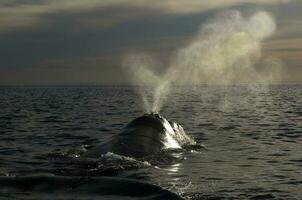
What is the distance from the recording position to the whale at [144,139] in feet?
65.5

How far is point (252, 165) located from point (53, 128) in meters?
19.8

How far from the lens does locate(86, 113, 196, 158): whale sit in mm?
19953

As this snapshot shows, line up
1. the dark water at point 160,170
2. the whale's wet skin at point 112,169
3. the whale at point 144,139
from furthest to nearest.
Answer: the whale at point 144,139, the dark water at point 160,170, the whale's wet skin at point 112,169

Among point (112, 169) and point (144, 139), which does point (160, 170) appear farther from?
point (144, 139)

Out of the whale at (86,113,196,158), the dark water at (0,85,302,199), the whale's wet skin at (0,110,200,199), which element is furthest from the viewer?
the whale at (86,113,196,158)

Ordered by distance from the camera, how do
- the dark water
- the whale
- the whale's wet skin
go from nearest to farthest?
the whale's wet skin → the dark water → the whale

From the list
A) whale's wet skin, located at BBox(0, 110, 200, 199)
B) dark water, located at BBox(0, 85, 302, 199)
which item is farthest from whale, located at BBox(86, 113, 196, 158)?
dark water, located at BBox(0, 85, 302, 199)

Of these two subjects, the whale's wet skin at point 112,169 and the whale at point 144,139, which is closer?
the whale's wet skin at point 112,169

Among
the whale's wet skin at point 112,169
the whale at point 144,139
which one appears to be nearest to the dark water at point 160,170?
the whale's wet skin at point 112,169

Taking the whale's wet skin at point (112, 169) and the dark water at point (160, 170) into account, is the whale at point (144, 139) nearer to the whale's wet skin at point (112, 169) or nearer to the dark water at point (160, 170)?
the whale's wet skin at point (112, 169)

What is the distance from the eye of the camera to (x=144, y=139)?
21.5 meters

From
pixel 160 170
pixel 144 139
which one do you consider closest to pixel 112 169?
pixel 160 170

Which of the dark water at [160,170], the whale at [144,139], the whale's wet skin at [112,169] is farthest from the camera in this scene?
the whale at [144,139]

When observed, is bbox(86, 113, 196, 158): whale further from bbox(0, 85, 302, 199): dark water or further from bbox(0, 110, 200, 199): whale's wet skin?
bbox(0, 85, 302, 199): dark water
